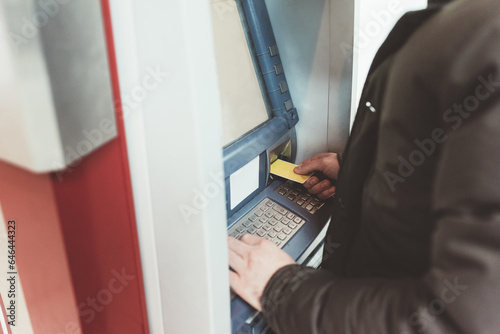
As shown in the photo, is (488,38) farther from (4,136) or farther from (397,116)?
(4,136)

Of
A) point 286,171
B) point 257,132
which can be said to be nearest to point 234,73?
point 257,132

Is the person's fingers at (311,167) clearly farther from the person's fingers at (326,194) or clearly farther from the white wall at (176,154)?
the white wall at (176,154)

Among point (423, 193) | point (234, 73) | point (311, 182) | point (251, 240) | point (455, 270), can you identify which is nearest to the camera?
point (455, 270)

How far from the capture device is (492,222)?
0.74 m

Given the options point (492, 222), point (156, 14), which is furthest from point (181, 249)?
point (492, 222)

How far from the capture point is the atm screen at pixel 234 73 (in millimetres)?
1367

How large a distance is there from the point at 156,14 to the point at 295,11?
96 centimetres

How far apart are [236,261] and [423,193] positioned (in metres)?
0.47

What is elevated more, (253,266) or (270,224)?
(253,266)

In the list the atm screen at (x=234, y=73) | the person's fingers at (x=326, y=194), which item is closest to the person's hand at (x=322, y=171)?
the person's fingers at (x=326, y=194)

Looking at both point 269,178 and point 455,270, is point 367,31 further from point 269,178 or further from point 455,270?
point 455,270

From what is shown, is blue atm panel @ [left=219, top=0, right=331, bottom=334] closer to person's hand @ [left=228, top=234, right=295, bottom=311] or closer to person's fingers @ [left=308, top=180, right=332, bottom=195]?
person's fingers @ [left=308, top=180, right=332, bottom=195]

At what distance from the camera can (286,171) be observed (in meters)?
1.68

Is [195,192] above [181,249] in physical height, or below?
above
